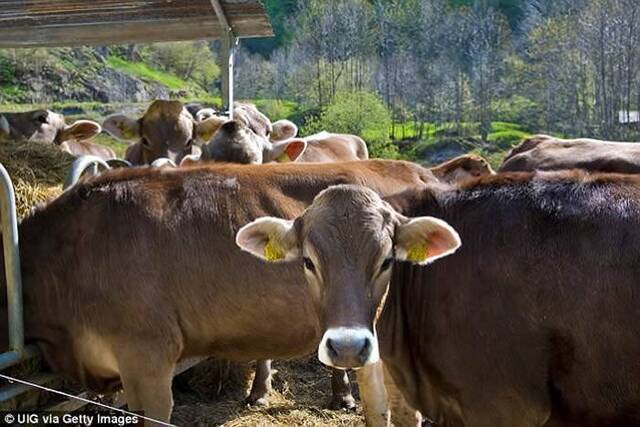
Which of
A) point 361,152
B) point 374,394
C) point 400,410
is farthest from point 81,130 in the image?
point 361,152

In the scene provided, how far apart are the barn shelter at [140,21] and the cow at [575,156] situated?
11.1 feet

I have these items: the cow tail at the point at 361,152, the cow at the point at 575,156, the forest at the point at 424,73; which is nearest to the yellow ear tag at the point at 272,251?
the cow at the point at 575,156

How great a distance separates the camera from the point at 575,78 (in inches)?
1511

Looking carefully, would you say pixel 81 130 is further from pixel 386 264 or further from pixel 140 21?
pixel 386 264

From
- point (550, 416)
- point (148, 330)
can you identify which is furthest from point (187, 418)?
Answer: point (550, 416)

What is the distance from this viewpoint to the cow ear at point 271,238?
3.91m

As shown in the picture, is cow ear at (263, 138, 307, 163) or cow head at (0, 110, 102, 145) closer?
cow ear at (263, 138, 307, 163)

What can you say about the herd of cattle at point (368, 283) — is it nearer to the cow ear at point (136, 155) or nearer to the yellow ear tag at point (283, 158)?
the yellow ear tag at point (283, 158)

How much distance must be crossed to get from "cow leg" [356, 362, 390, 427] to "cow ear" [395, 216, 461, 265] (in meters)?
1.62

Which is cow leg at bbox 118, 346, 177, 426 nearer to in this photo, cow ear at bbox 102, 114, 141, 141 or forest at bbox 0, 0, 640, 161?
cow ear at bbox 102, 114, 141, 141

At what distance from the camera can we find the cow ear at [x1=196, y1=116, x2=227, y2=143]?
7789 mm

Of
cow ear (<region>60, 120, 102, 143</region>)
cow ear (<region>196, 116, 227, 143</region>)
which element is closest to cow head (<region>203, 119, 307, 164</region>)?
cow ear (<region>196, 116, 227, 143</region>)

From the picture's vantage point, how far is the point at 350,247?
3645 millimetres

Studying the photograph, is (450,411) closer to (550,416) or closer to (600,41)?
(550,416)
